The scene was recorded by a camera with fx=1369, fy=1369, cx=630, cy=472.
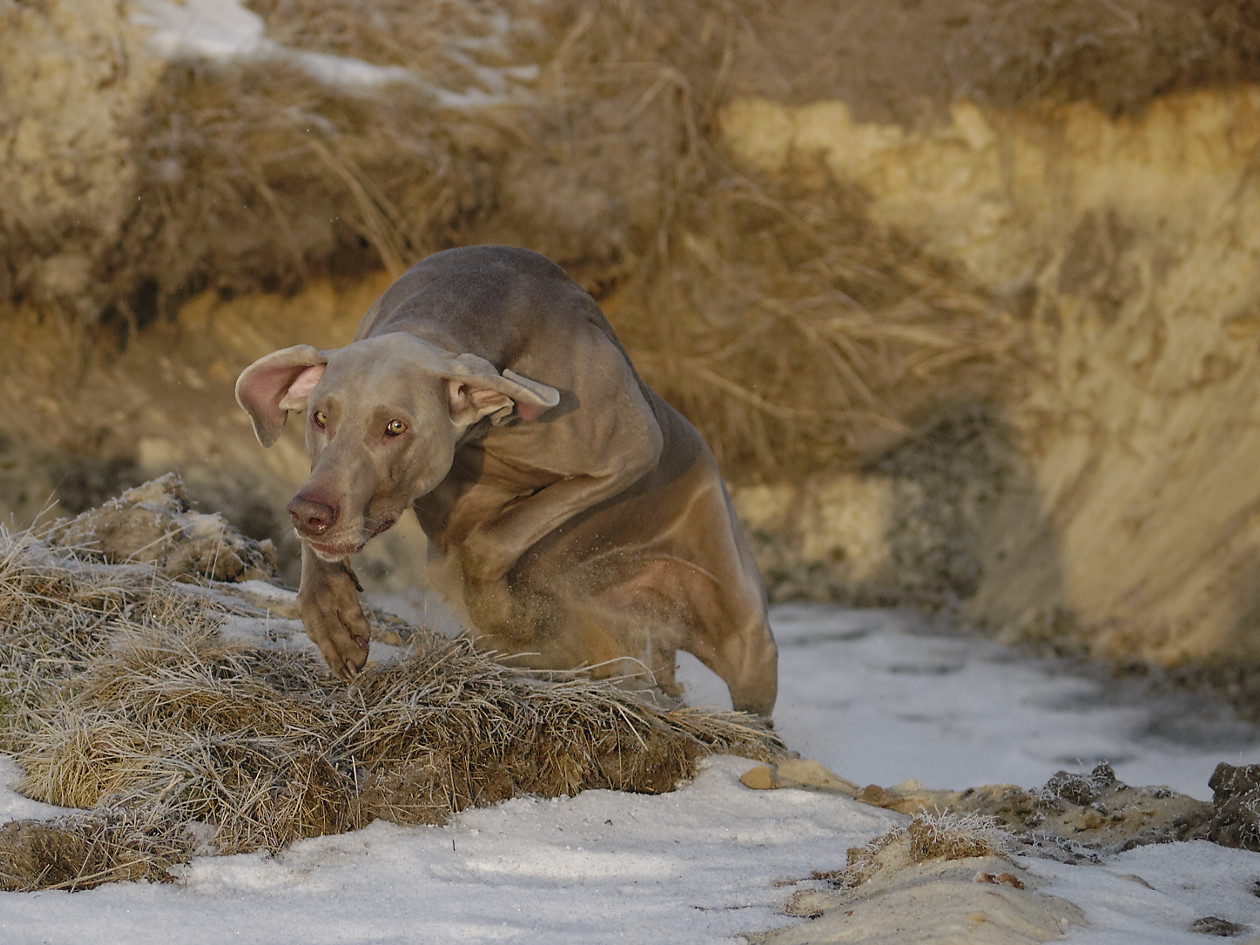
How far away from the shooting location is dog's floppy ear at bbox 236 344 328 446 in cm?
341

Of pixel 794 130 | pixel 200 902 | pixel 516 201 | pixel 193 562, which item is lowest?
pixel 193 562

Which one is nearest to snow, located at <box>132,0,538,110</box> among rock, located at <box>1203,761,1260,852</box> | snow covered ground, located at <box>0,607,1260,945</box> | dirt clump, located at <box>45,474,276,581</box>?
dirt clump, located at <box>45,474,276,581</box>

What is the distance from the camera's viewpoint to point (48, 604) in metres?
3.75

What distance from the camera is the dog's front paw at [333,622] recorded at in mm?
3428

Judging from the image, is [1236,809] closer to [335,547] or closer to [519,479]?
[519,479]

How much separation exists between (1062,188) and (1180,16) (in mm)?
1207

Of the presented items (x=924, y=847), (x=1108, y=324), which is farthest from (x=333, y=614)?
(x=1108, y=324)

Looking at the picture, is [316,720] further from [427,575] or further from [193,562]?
[193,562]

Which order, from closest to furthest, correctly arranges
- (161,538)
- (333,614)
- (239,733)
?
(239,733) → (333,614) → (161,538)

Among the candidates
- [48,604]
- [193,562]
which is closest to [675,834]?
[48,604]

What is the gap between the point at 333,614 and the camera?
3443 millimetres

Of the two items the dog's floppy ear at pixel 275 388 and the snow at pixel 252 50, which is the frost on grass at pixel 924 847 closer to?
the dog's floppy ear at pixel 275 388

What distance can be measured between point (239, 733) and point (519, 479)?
3.90 feet

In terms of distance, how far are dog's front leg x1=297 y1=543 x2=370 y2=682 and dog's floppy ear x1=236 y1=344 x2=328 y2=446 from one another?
1.13ft
